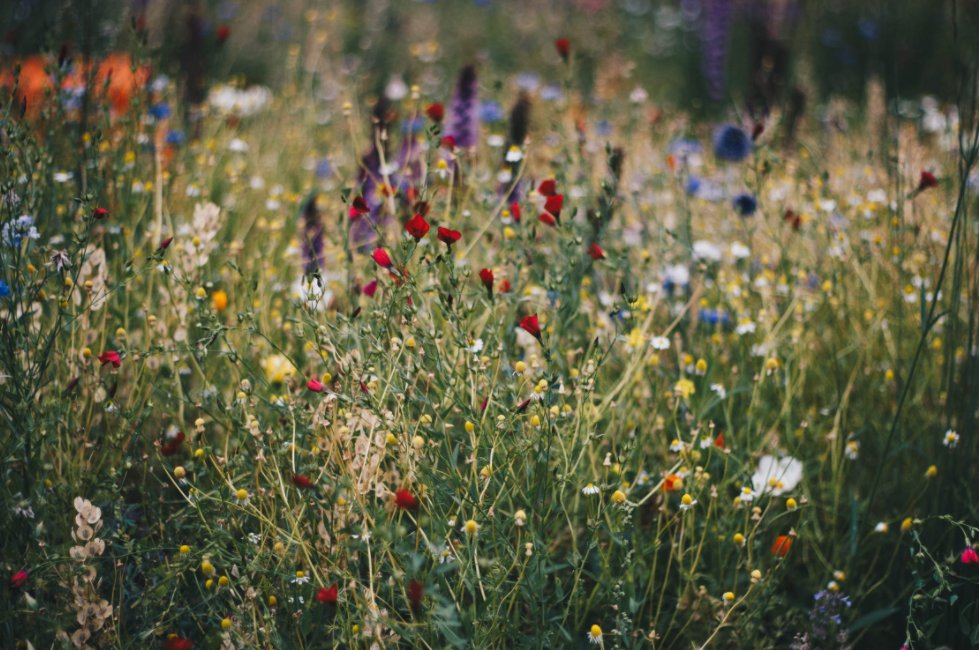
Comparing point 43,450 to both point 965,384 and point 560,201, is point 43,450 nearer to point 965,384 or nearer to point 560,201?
point 560,201

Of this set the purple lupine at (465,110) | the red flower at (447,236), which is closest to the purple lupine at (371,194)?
the purple lupine at (465,110)

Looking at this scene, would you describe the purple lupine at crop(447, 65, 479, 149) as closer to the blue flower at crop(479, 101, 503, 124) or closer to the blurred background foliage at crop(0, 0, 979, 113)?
the blue flower at crop(479, 101, 503, 124)

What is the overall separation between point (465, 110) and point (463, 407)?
1.55 m

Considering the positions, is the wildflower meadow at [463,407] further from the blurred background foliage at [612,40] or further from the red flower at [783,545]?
the blurred background foliage at [612,40]

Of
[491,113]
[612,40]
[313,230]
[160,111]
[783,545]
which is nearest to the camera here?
[783,545]

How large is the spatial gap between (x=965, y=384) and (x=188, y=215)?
7.66 ft

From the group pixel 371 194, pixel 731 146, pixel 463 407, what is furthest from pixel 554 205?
pixel 731 146

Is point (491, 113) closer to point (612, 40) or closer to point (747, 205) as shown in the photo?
point (747, 205)

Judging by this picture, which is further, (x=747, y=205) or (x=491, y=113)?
(x=491, y=113)

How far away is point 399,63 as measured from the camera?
6387 mm

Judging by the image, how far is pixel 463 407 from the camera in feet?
4.98

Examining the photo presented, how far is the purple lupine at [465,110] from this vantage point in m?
2.77

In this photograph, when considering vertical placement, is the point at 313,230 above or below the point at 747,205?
below

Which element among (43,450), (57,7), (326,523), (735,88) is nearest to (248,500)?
(326,523)
